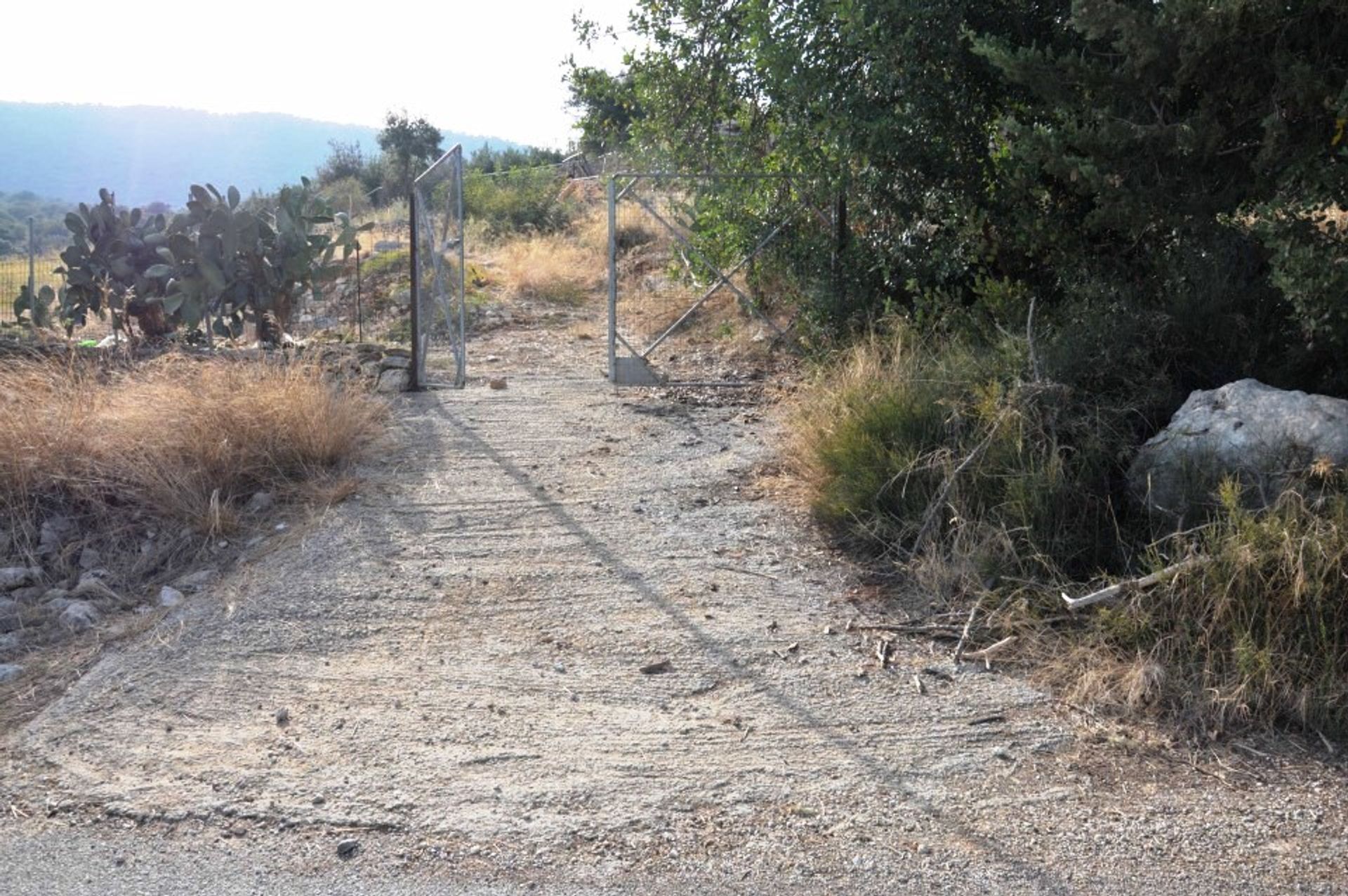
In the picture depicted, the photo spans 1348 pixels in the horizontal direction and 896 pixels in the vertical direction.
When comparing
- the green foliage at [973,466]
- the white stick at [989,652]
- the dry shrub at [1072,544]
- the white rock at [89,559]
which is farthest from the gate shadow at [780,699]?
the white rock at [89,559]

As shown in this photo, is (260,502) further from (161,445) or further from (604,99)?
(604,99)

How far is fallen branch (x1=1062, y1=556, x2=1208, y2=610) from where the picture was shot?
5.35 metres

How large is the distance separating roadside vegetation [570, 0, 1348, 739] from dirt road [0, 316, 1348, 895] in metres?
0.53

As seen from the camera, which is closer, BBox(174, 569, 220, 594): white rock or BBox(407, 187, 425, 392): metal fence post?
BBox(174, 569, 220, 594): white rock

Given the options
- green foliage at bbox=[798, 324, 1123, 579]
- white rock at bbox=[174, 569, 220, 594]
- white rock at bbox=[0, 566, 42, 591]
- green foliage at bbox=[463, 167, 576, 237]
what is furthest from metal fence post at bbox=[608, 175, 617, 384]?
green foliage at bbox=[463, 167, 576, 237]

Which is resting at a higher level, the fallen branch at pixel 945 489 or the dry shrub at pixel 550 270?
the dry shrub at pixel 550 270

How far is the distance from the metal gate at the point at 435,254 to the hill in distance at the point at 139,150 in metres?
41.2

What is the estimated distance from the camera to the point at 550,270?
784 inches

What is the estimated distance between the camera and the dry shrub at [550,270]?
18812 millimetres

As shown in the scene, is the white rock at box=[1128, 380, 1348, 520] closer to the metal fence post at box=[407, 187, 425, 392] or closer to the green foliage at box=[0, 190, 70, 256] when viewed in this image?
the metal fence post at box=[407, 187, 425, 392]

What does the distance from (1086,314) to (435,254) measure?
20.2 feet

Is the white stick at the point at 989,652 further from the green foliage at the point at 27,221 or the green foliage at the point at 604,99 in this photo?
the green foliage at the point at 27,221

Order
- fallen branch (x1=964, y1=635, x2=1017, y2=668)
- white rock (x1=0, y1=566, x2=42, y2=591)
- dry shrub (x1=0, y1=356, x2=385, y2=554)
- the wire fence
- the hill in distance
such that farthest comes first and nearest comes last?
the hill in distance, the wire fence, dry shrub (x1=0, y1=356, x2=385, y2=554), white rock (x1=0, y1=566, x2=42, y2=591), fallen branch (x1=964, y1=635, x2=1017, y2=668)

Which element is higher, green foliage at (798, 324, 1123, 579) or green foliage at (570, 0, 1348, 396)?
green foliage at (570, 0, 1348, 396)
